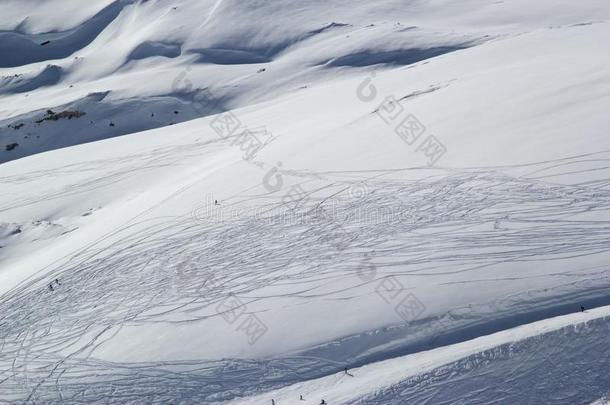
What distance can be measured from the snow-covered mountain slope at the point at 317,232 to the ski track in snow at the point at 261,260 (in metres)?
0.03

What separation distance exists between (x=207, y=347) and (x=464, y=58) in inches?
437

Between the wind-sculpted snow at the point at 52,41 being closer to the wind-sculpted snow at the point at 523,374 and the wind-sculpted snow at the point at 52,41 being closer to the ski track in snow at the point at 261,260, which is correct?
the ski track in snow at the point at 261,260

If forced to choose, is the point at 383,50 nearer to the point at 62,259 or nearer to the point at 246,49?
the point at 246,49

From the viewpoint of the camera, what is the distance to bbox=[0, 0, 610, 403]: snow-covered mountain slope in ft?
19.9

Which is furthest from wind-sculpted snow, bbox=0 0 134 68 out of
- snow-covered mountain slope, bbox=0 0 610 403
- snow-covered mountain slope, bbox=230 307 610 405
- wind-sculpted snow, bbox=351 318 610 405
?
wind-sculpted snow, bbox=351 318 610 405

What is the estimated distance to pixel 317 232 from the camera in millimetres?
8070

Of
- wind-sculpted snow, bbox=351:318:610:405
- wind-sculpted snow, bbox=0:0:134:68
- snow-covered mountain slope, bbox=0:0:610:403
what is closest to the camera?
wind-sculpted snow, bbox=351:318:610:405

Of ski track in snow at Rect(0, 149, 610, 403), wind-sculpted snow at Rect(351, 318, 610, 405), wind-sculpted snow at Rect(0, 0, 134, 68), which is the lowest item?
wind-sculpted snow at Rect(351, 318, 610, 405)

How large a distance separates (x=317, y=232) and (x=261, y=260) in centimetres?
88

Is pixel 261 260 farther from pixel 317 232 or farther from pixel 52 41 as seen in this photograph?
pixel 52 41

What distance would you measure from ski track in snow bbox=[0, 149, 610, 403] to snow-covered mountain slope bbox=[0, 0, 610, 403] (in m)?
0.03

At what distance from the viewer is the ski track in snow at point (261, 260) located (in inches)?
242

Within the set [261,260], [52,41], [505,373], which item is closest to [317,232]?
[261,260]

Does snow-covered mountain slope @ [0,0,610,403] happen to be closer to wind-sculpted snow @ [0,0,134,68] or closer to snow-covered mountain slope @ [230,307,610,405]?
snow-covered mountain slope @ [230,307,610,405]
